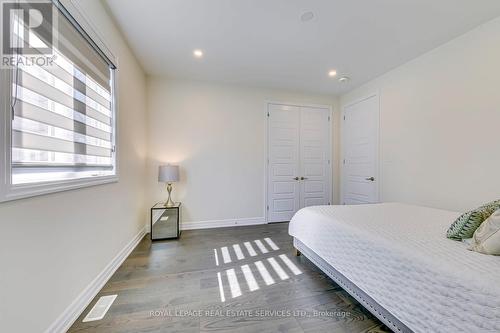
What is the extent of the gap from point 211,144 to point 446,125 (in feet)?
10.7

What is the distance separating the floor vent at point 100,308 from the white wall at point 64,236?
0.18 meters

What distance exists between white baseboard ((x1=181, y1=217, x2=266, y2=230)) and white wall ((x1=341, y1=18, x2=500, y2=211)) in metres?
2.21

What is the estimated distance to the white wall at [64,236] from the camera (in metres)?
0.99

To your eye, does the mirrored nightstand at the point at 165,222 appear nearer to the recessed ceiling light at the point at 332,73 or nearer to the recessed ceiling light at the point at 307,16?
the recessed ceiling light at the point at 307,16

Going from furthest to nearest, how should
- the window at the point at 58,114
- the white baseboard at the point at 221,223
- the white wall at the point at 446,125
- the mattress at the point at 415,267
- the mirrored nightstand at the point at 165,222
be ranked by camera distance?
the white baseboard at the point at 221,223, the mirrored nightstand at the point at 165,222, the white wall at the point at 446,125, the window at the point at 58,114, the mattress at the point at 415,267

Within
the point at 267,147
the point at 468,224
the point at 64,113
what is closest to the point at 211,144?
the point at 267,147

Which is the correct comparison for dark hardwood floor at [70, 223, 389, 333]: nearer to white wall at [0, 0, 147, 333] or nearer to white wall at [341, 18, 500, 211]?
white wall at [0, 0, 147, 333]

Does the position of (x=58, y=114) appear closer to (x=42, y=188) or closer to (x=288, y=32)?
(x=42, y=188)

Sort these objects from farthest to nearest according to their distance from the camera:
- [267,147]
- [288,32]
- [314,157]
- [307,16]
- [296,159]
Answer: [314,157] → [296,159] → [267,147] → [288,32] → [307,16]

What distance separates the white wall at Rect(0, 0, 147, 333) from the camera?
987 millimetres

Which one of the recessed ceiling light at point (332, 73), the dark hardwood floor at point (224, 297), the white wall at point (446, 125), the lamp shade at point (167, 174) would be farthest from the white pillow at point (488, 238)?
the lamp shade at point (167, 174)

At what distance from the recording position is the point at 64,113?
142 cm

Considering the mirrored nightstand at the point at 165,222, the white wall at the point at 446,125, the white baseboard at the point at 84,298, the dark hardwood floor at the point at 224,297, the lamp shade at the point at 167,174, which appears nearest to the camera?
the white baseboard at the point at 84,298

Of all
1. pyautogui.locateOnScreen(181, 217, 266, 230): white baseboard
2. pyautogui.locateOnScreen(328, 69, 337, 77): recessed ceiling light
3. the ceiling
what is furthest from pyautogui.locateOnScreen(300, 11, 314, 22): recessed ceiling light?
pyautogui.locateOnScreen(181, 217, 266, 230): white baseboard
